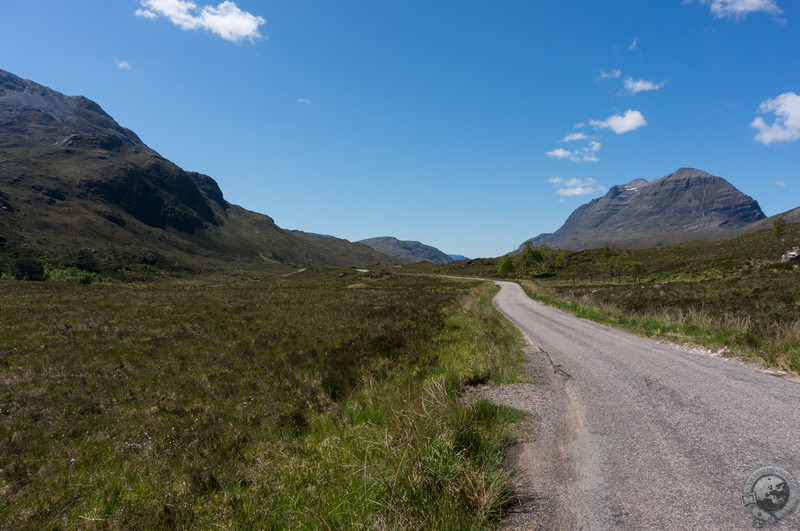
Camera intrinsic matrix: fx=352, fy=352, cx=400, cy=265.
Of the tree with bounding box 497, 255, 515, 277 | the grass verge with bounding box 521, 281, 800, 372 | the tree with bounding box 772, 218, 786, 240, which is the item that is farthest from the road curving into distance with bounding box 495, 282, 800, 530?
the tree with bounding box 497, 255, 515, 277

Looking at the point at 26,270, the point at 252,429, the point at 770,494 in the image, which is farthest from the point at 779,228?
the point at 26,270

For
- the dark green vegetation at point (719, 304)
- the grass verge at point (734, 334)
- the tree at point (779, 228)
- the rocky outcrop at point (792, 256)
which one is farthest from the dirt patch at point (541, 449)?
the tree at point (779, 228)

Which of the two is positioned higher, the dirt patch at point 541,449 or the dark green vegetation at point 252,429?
the dirt patch at point 541,449

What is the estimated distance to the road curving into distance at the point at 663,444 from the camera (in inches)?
150

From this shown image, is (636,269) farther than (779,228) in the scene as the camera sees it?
No

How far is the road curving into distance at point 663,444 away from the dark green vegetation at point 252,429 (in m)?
0.88

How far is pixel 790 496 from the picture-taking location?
382 cm

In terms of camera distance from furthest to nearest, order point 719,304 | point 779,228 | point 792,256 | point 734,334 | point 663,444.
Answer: point 779,228, point 792,256, point 719,304, point 734,334, point 663,444

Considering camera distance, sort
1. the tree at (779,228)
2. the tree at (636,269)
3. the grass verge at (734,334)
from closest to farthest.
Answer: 1. the grass verge at (734,334)
2. the tree at (636,269)
3. the tree at (779,228)

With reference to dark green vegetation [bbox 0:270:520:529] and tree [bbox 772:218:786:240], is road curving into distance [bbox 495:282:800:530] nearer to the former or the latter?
dark green vegetation [bbox 0:270:520:529]

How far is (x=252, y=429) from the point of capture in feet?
32.0

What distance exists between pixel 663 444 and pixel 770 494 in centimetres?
134

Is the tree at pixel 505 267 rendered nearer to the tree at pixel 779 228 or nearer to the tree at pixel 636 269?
the tree at pixel 636 269

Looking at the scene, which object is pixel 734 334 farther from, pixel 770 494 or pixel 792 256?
pixel 792 256
